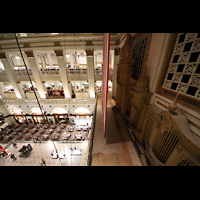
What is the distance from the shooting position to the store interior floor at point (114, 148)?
3230 mm

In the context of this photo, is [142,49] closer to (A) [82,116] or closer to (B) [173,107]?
(B) [173,107]

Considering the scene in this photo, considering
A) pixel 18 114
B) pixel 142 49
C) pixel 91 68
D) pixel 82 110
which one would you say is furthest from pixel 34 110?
pixel 142 49

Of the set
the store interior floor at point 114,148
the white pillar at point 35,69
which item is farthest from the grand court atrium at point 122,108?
the white pillar at point 35,69

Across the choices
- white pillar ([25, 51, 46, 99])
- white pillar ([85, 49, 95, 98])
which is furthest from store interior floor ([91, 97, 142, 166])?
white pillar ([25, 51, 46, 99])

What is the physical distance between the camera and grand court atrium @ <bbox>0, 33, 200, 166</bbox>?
7.00 feet

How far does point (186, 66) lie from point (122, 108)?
409 centimetres

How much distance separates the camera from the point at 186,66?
2.17m

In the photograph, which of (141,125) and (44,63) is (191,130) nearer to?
(141,125)

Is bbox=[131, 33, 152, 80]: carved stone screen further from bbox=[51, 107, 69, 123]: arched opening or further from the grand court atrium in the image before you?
bbox=[51, 107, 69, 123]: arched opening

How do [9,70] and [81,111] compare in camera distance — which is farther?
[81,111]

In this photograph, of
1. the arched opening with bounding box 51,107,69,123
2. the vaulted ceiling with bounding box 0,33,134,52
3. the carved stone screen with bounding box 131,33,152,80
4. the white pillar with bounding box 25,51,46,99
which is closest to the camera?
the carved stone screen with bounding box 131,33,152,80

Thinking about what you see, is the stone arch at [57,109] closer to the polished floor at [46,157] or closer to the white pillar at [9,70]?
Answer: the polished floor at [46,157]

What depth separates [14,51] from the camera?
9586 millimetres
